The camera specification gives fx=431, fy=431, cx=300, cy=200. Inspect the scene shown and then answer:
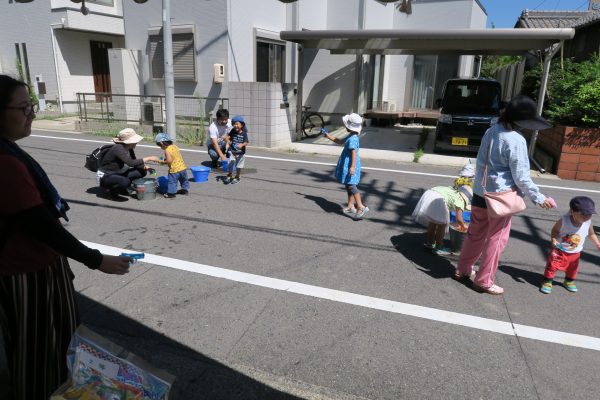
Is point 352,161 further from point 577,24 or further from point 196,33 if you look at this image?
point 577,24

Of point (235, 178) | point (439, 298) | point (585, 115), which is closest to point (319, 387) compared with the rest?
point (439, 298)

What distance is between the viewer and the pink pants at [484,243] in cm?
367

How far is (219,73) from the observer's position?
493 inches

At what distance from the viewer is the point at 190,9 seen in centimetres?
1287

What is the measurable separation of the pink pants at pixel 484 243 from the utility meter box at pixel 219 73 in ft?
33.5

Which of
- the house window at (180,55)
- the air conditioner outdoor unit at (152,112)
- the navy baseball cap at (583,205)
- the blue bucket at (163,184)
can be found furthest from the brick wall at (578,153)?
the air conditioner outdoor unit at (152,112)

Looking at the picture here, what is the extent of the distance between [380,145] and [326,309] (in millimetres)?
9191

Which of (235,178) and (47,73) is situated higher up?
(47,73)

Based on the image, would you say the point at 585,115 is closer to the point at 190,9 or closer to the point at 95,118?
Result: the point at 190,9

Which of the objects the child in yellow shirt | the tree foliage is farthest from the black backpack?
the tree foliage

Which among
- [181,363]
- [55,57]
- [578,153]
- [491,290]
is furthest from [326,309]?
[55,57]

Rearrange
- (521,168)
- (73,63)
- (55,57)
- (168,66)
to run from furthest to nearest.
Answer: (73,63)
(55,57)
(168,66)
(521,168)

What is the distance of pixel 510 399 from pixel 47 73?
64.9 feet

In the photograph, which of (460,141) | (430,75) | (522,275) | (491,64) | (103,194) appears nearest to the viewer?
(522,275)
